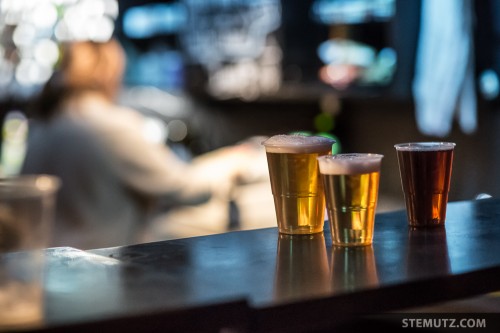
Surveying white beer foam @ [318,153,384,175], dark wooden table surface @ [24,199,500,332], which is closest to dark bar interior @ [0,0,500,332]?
dark wooden table surface @ [24,199,500,332]

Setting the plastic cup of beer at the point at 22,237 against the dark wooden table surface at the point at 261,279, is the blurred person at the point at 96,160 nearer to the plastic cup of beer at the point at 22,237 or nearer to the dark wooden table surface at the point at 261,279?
the dark wooden table surface at the point at 261,279

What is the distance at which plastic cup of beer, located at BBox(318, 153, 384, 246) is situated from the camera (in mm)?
1183

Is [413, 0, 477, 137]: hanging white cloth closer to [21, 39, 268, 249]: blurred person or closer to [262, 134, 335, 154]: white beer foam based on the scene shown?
[21, 39, 268, 249]: blurred person

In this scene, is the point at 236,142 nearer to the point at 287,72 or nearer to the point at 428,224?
the point at 287,72

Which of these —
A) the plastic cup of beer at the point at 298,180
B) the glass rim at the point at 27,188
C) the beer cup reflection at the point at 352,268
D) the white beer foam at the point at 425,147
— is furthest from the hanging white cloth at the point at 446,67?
the glass rim at the point at 27,188

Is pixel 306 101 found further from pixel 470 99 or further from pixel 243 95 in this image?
pixel 470 99

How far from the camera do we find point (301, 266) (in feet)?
3.58

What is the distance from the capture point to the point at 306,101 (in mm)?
4551

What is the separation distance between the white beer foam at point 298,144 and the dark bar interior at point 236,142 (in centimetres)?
13

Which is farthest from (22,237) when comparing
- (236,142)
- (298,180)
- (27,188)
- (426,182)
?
(236,142)

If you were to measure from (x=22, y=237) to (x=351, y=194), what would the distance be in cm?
49

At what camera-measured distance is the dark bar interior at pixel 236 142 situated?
37.9 inches

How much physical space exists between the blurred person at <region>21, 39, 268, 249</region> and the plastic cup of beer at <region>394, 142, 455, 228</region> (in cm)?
210

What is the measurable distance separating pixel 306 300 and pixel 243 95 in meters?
3.82
